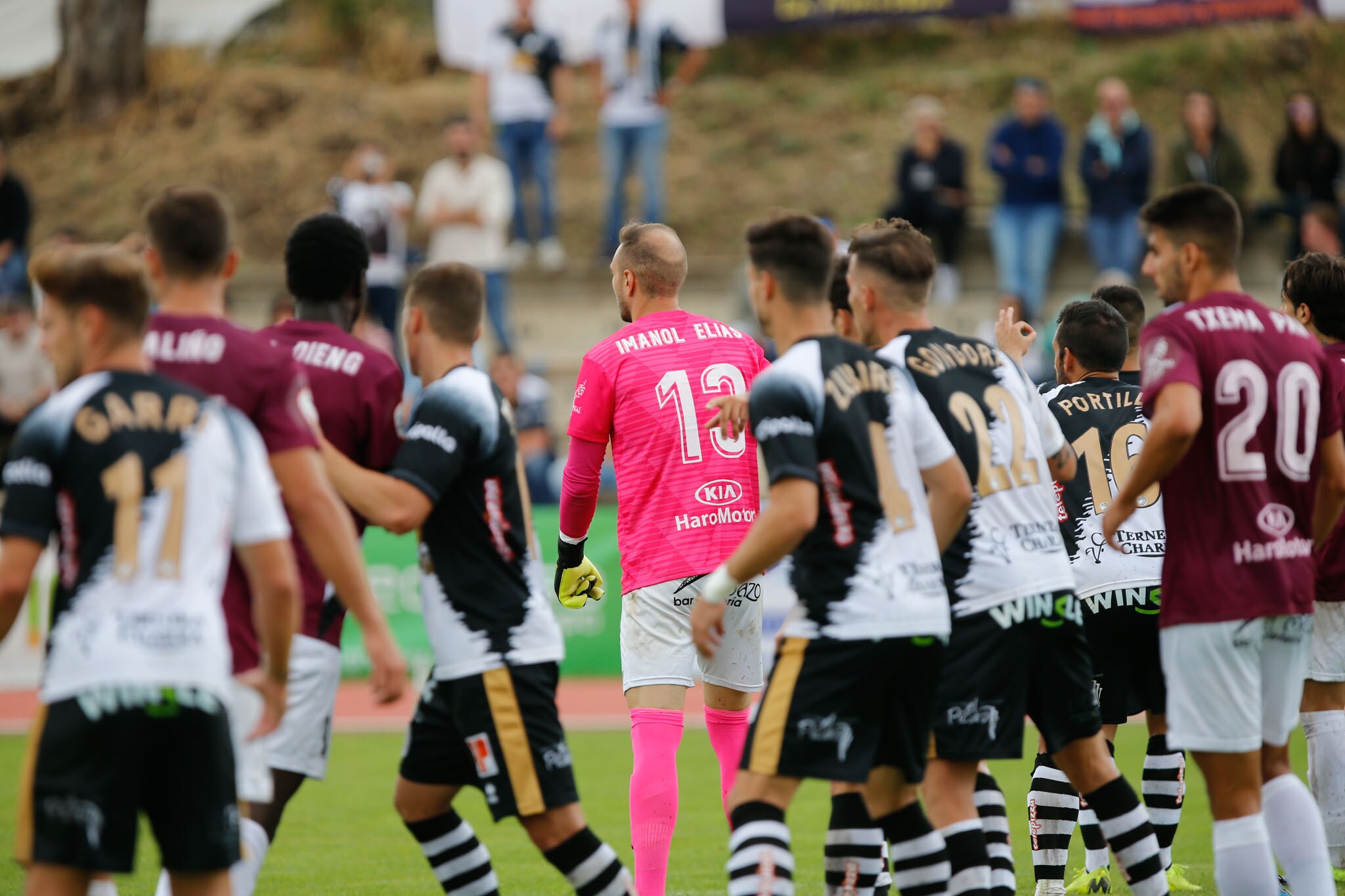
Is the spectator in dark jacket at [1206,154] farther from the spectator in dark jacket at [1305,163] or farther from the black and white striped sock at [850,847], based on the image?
the black and white striped sock at [850,847]

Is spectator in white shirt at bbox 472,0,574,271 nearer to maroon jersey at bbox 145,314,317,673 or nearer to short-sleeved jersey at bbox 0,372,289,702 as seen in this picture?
maroon jersey at bbox 145,314,317,673

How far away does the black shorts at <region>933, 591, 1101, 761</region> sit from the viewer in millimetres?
5309

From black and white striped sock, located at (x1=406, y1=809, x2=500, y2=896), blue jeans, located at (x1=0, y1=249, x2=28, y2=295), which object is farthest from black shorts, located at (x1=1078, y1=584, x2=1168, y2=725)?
blue jeans, located at (x1=0, y1=249, x2=28, y2=295)

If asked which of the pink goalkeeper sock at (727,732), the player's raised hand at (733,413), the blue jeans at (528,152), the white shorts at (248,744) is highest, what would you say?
the blue jeans at (528,152)

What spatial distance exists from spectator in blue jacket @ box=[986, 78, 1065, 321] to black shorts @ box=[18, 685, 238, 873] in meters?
13.4

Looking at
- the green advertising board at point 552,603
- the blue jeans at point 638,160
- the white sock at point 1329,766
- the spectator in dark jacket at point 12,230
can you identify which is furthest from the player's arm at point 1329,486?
the spectator in dark jacket at point 12,230

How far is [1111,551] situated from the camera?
A: 6.76 metres

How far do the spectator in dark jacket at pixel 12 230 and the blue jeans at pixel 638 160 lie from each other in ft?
21.8

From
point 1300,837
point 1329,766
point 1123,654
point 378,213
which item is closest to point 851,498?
point 1300,837

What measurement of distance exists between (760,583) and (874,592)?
176cm

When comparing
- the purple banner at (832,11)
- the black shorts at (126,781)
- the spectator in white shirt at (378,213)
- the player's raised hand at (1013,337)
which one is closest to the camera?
the black shorts at (126,781)

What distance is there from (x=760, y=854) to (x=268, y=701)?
62.1 inches

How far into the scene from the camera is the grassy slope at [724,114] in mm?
24625

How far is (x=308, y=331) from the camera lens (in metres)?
5.40
